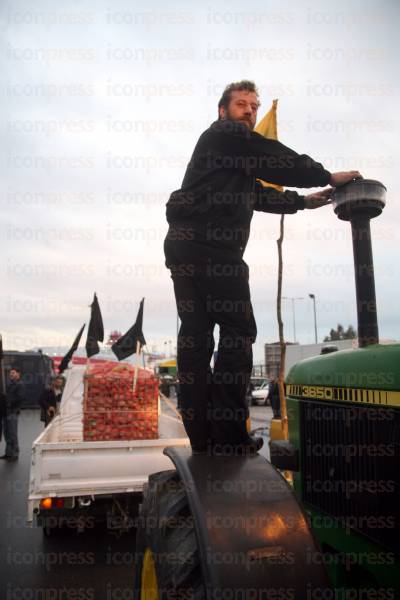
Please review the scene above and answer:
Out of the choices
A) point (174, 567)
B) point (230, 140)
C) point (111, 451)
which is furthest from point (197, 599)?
point (111, 451)

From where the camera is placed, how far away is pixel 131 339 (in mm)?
10289

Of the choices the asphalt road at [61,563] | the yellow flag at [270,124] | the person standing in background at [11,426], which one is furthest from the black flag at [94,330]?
the yellow flag at [270,124]

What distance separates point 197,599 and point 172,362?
48416 mm

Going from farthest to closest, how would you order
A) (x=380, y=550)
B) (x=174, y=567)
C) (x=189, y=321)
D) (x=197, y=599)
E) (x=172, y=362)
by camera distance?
(x=172, y=362) < (x=189, y=321) < (x=380, y=550) < (x=174, y=567) < (x=197, y=599)

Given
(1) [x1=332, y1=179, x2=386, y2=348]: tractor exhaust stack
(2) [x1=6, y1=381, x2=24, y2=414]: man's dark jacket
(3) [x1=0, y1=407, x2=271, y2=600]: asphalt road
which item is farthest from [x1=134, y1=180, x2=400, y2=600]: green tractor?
(2) [x1=6, y1=381, x2=24, y2=414]: man's dark jacket

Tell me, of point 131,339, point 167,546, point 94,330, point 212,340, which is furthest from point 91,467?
point 94,330

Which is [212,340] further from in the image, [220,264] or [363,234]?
Result: [363,234]

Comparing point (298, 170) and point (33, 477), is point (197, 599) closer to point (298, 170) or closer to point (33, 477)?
point (298, 170)

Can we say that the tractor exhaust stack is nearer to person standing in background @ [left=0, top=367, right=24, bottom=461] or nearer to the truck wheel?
the truck wheel

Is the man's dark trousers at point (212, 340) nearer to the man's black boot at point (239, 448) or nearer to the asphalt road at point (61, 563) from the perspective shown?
the man's black boot at point (239, 448)

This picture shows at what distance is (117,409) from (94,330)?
5.30 metres

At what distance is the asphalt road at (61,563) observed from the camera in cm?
435

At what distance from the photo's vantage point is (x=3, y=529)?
20.3ft

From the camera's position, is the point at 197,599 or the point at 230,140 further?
the point at 230,140
